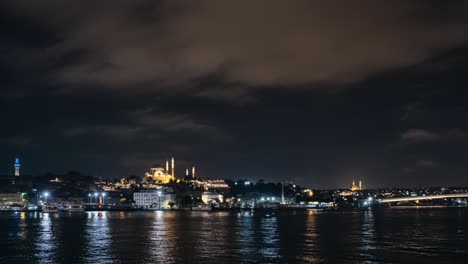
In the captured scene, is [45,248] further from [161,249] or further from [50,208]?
[50,208]

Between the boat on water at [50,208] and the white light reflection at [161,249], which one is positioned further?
the boat on water at [50,208]

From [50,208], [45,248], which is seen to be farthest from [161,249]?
[50,208]

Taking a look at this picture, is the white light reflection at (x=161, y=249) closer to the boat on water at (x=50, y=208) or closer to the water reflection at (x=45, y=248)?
the water reflection at (x=45, y=248)

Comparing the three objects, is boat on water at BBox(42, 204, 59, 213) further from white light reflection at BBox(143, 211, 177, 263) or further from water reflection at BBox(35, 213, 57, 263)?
white light reflection at BBox(143, 211, 177, 263)

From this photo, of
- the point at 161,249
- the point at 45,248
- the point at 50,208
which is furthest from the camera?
the point at 50,208

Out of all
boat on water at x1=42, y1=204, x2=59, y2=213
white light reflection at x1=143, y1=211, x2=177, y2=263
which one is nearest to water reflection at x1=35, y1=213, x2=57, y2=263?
white light reflection at x1=143, y1=211, x2=177, y2=263

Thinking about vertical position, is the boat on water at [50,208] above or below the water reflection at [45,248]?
above

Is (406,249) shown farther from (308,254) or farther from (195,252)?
(195,252)

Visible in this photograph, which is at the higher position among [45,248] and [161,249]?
[45,248]

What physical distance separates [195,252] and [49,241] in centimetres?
2060

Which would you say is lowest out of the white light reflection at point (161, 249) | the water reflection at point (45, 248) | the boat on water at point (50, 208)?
the white light reflection at point (161, 249)

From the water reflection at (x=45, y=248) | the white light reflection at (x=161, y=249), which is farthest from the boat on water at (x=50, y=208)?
the white light reflection at (x=161, y=249)

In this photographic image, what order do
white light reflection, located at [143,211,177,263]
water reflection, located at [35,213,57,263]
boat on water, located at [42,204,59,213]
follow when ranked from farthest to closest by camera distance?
boat on water, located at [42,204,59,213] < water reflection, located at [35,213,57,263] < white light reflection, located at [143,211,177,263]

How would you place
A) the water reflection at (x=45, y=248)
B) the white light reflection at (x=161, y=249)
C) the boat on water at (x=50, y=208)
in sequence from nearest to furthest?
the white light reflection at (x=161, y=249), the water reflection at (x=45, y=248), the boat on water at (x=50, y=208)
